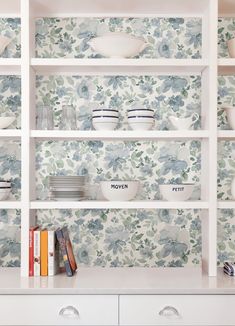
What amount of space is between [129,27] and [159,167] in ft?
2.73

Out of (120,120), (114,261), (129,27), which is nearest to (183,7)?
(129,27)

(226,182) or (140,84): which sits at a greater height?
(140,84)

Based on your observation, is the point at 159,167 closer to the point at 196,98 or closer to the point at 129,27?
the point at 196,98

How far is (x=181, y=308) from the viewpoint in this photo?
226cm

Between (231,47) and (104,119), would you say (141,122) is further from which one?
(231,47)

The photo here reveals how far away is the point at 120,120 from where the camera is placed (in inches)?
112

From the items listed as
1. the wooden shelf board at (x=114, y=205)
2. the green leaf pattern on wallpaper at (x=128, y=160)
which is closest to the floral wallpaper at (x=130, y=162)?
the green leaf pattern on wallpaper at (x=128, y=160)

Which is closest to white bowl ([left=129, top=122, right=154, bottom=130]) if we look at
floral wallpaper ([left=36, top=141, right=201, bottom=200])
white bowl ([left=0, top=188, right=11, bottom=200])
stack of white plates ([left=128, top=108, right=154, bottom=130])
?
stack of white plates ([left=128, top=108, right=154, bottom=130])

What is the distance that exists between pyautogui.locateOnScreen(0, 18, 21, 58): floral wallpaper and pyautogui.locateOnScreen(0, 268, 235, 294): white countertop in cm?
123

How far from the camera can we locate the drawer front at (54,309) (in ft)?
7.42

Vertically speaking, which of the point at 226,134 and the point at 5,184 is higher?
the point at 226,134

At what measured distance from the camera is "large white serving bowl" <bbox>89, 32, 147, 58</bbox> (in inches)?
100

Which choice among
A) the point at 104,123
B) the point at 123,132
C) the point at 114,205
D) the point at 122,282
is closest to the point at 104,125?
the point at 104,123

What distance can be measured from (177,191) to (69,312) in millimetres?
808
